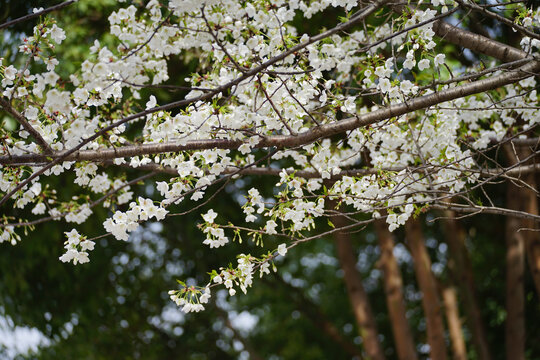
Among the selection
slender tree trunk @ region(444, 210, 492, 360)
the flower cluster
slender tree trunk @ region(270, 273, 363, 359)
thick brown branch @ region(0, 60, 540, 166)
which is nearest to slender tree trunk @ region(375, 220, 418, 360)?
slender tree trunk @ region(444, 210, 492, 360)

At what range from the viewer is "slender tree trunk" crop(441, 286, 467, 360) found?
6.43 m

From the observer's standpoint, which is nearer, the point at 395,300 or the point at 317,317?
the point at 395,300

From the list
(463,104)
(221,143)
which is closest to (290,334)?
(463,104)

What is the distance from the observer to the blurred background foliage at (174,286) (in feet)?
18.2

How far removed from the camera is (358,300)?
671cm

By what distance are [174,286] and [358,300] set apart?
9.82 ft

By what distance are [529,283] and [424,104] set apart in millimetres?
6628

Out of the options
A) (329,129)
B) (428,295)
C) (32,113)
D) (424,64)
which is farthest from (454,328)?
(32,113)

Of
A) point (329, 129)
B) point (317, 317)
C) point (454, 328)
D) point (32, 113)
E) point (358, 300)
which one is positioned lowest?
point (454, 328)

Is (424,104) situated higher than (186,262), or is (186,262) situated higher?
(186,262)

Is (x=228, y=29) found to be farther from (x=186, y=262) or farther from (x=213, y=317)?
(x=213, y=317)

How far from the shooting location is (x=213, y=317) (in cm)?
972

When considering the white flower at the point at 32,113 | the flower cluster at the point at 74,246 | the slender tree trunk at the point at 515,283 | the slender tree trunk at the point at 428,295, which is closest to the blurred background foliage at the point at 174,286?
the slender tree trunk at the point at 428,295

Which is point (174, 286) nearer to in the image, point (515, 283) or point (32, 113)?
point (515, 283)
